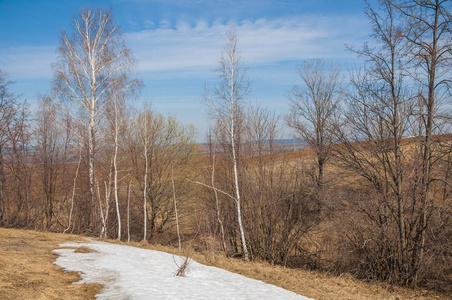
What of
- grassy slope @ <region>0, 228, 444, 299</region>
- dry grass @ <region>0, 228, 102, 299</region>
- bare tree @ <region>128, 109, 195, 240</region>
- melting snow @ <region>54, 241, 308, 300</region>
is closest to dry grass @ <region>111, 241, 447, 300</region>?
grassy slope @ <region>0, 228, 444, 299</region>

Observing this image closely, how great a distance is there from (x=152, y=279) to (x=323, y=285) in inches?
228

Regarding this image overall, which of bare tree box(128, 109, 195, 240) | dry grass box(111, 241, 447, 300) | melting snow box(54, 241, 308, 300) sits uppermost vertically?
bare tree box(128, 109, 195, 240)

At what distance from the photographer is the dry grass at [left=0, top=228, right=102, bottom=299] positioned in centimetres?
577

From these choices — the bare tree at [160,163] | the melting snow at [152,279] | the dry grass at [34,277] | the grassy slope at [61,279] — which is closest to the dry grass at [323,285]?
the grassy slope at [61,279]

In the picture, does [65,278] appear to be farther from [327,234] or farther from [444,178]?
[444,178]

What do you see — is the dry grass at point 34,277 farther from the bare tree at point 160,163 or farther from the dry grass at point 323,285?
the bare tree at point 160,163

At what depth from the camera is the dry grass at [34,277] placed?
18.9 feet

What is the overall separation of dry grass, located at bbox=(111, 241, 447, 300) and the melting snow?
121 cm

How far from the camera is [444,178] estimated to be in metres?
11.3

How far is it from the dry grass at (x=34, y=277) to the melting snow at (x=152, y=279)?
0.30 m

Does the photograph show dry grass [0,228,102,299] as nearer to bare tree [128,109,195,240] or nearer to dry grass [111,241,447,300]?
dry grass [111,241,447,300]

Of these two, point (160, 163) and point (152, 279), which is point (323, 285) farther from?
point (160, 163)

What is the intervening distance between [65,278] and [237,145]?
32.2 feet

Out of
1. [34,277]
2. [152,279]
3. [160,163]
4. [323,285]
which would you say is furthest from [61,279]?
[160,163]
